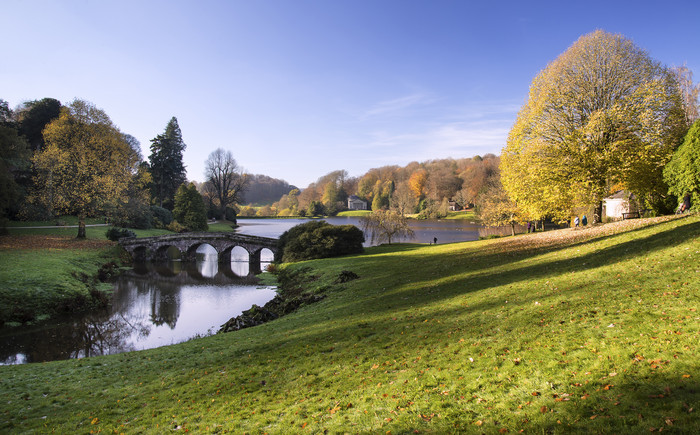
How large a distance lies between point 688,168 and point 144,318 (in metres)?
32.0

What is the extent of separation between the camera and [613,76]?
71.7 ft

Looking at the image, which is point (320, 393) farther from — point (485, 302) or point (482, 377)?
point (485, 302)

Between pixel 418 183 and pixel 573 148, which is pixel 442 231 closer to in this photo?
pixel 573 148

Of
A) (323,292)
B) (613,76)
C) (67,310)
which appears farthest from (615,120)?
(67,310)

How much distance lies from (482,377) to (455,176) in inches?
4855

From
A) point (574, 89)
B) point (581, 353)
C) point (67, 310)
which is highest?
point (574, 89)

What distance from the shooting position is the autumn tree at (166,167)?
208 ft

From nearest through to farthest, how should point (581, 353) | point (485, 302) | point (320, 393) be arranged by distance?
point (581, 353) < point (320, 393) < point (485, 302)

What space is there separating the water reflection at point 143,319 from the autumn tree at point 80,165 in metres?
8.80

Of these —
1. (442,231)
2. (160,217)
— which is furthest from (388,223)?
(160,217)

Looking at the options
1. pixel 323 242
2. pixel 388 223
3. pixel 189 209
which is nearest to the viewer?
pixel 323 242

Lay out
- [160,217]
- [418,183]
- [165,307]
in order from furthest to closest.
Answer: [418,183], [160,217], [165,307]

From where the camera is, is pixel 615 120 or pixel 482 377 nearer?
pixel 482 377

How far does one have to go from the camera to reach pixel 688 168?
1928cm
